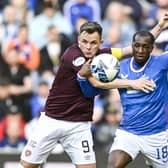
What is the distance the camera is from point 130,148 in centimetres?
750

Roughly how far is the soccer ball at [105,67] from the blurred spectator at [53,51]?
4.74 meters

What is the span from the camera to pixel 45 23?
40.2ft

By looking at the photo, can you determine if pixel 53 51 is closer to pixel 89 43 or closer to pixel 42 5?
pixel 42 5

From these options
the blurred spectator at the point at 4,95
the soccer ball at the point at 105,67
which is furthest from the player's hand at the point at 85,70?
the blurred spectator at the point at 4,95

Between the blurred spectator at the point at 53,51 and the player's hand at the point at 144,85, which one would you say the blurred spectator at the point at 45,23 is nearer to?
the blurred spectator at the point at 53,51

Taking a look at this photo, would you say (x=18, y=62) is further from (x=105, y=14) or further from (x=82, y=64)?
(x=82, y=64)

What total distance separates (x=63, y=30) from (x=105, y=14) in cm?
74

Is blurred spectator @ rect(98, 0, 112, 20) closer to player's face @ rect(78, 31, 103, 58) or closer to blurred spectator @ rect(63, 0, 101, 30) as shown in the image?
blurred spectator @ rect(63, 0, 101, 30)

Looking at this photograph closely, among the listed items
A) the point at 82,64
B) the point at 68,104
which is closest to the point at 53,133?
the point at 68,104

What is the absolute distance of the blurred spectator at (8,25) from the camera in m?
12.3

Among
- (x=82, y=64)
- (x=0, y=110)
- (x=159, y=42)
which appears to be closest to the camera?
(x=82, y=64)

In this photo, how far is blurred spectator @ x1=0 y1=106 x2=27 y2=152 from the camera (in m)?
11.8

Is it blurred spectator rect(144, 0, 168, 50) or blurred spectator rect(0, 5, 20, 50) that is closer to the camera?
blurred spectator rect(144, 0, 168, 50)

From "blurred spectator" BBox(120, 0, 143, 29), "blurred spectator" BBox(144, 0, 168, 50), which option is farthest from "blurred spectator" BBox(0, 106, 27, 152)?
"blurred spectator" BBox(144, 0, 168, 50)
